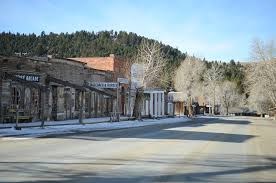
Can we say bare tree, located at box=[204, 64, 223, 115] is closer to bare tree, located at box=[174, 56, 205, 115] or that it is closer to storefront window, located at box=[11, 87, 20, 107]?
bare tree, located at box=[174, 56, 205, 115]

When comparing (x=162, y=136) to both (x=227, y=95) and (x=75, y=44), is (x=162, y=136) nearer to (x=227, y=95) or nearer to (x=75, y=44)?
(x=75, y=44)

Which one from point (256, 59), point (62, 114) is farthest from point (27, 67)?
point (256, 59)

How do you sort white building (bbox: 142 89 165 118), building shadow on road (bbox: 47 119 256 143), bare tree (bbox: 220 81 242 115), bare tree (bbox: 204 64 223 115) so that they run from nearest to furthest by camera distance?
building shadow on road (bbox: 47 119 256 143) → white building (bbox: 142 89 165 118) → bare tree (bbox: 204 64 223 115) → bare tree (bbox: 220 81 242 115)

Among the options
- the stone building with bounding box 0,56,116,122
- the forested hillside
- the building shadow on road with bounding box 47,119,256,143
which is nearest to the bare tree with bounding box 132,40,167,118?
the stone building with bounding box 0,56,116,122

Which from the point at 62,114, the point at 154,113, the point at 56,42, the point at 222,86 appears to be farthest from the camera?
the point at 222,86

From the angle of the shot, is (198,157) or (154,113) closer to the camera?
(198,157)

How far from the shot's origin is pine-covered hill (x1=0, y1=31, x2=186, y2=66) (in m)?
88.8

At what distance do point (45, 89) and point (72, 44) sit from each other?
71.2 meters

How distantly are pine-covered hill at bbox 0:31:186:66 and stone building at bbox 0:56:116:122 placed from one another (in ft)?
98.4

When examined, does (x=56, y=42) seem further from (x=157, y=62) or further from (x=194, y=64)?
(x=157, y=62)

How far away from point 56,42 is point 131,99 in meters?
44.3

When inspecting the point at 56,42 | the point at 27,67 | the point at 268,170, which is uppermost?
Answer: the point at 56,42

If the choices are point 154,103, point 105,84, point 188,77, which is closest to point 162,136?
point 105,84

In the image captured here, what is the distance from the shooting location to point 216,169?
1386 centimetres
